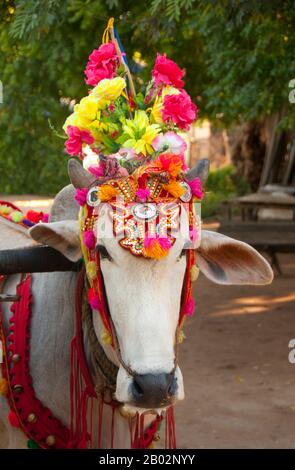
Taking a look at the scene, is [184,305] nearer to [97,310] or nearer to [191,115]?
[97,310]

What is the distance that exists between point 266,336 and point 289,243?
253 centimetres

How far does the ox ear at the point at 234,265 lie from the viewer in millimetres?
3195

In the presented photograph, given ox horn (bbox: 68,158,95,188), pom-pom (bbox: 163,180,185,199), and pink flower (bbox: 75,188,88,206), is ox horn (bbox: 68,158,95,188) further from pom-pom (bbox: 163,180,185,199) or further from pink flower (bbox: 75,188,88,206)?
pom-pom (bbox: 163,180,185,199)

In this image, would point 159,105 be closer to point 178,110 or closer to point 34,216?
point 178,110

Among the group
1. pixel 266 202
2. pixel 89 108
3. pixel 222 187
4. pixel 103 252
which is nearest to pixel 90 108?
pixel 89 108

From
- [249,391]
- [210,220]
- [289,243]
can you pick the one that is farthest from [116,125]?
[210,220]

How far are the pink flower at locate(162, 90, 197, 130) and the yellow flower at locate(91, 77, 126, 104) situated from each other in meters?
0.18

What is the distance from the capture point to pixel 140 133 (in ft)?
10.1

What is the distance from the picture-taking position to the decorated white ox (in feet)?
8.85

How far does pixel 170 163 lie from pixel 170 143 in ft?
0.55

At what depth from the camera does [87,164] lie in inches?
126

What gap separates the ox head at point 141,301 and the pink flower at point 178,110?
0.66 ft

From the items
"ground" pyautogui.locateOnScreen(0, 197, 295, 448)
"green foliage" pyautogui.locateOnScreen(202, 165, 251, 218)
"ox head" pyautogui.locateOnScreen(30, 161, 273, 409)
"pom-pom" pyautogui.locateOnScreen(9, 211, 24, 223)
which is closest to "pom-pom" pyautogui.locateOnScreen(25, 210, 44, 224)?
"pom-pom" pyautogui.locateOnScreen(9, 211, 24, 223)

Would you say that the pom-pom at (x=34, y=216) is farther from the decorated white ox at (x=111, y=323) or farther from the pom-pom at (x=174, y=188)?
the pom-pom at (x=174, y=188)
